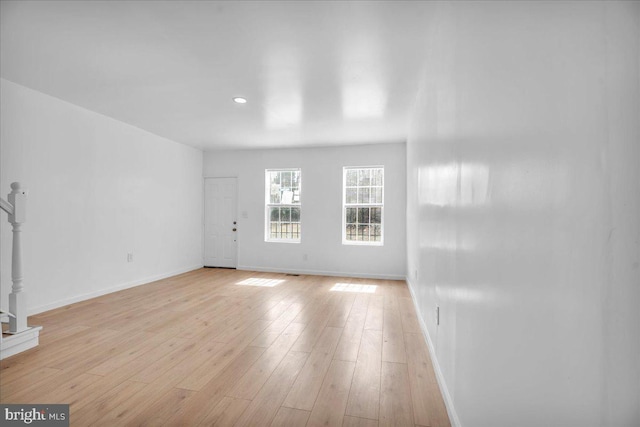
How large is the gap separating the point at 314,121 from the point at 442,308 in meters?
3.31

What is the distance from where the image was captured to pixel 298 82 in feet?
10.3

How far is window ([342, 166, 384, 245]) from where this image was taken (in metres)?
5.93

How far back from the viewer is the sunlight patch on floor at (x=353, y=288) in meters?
4.83

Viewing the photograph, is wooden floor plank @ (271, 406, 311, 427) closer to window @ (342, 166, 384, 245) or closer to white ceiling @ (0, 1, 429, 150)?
white ceiling @ (0, 1, 429, 150)

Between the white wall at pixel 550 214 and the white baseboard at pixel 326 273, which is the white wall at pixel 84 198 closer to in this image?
the white baseboard at pixel 326 273

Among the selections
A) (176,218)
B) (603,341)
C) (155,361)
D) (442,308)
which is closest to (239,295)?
(155,361)

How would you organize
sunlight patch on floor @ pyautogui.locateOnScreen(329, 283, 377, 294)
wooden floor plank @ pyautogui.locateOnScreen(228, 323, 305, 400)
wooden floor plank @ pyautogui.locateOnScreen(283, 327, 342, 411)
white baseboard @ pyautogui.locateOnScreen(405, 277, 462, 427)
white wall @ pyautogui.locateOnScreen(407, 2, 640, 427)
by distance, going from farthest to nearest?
sunlight patch on floor @ pyautogui.locateOnScreen(329, 283, 377, 294) < wooden floor plank @ pyautogui.locateOnScreen(228, 323, 305, 400) < wooden floor plank @ pyautogui.locateOnScreen(283, 327, 342, 411) < white baseboard @ pyautogui.locateOnScreen(405, 277, 462, 427) < white wall @ pyautogui.locateOnScreen(407, 2, 640, 427)

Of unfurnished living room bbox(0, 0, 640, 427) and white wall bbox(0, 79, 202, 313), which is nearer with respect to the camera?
unfurnished living room bbox(0, 0, 640, 427)

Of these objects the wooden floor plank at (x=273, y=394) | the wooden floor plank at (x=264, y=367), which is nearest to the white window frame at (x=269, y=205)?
the wooden floor plank at (x=264, y=367)

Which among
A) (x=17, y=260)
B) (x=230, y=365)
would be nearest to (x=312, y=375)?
(x=230, y=365)

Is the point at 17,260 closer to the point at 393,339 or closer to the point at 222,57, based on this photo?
the point at 222,57

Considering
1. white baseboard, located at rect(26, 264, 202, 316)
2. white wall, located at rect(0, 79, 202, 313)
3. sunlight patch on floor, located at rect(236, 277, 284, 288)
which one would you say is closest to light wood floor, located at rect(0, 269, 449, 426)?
white baseboard, located at rect(26, 264, 202, 316)

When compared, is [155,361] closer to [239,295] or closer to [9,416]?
[9,416]

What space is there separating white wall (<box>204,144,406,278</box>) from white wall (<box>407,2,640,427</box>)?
4303mm
